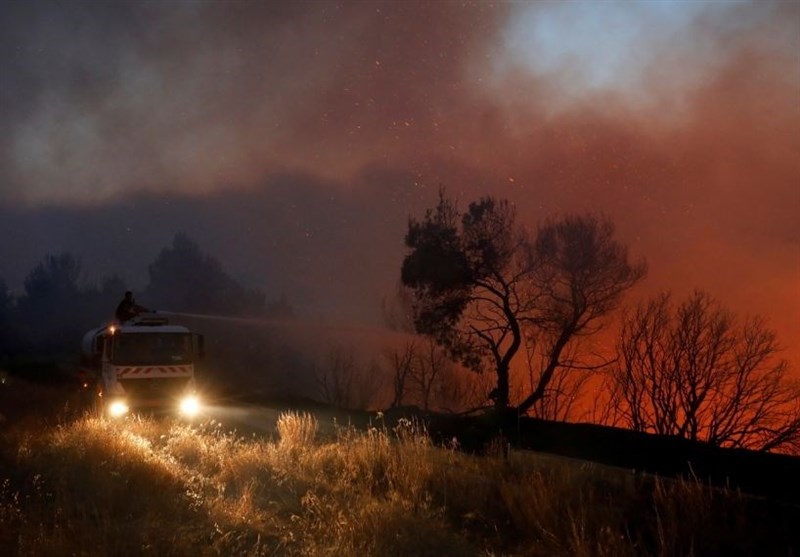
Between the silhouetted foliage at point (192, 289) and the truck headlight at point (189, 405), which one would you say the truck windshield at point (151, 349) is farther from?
the silhouetted foliage at point (192, 289)

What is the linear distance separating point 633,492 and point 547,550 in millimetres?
2355

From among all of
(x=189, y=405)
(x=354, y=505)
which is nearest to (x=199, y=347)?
(x=189, y=405)

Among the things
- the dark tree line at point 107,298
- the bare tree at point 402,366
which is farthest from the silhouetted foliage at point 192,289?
the bare tree at point 402,366

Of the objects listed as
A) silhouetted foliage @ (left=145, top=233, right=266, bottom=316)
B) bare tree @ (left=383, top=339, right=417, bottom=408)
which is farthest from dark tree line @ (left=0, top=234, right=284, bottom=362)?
bare tree @ (left=383, top=339, right=417, bottom=408)

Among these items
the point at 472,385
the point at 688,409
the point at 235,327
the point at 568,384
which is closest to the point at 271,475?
the point at 688,409

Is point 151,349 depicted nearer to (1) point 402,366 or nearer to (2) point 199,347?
(2) point 199,347

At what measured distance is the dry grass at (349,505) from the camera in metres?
7.68

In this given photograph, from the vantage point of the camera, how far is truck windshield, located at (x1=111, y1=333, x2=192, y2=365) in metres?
20.1

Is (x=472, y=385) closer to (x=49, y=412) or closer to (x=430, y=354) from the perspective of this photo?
(x=430, y=354)

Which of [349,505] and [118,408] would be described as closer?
[349,505]

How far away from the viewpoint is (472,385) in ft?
142

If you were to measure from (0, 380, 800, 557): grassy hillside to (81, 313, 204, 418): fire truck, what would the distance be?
21.3ft

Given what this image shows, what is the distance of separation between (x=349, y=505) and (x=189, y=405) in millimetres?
12736

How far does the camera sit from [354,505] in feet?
30.8
